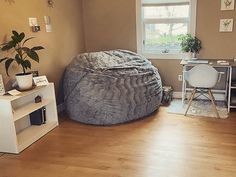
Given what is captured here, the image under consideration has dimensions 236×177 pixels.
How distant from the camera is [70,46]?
4.63 meters

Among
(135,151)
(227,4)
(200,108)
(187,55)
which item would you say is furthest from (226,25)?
(135,151)

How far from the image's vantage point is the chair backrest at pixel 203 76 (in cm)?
374

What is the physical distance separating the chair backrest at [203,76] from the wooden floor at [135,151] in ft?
1.63

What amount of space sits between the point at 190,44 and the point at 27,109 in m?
2.65

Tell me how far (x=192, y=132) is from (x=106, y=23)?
2572 millimetres

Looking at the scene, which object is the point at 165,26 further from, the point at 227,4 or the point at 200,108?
the point at 200,108

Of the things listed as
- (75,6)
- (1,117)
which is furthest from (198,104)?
(1,117)

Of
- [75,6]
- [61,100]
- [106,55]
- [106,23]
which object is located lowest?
[61,100]

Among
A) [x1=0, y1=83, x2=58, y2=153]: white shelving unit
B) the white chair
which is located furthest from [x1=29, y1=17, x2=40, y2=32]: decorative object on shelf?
the white chair

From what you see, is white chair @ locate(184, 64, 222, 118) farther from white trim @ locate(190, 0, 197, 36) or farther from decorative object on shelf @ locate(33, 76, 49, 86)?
decorative object on shelf @ locate(33, 76, 49, 86)

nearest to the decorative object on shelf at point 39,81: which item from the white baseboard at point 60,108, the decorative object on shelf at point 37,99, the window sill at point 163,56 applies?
the decorative object on shelf at point 37,99

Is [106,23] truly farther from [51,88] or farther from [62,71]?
[51,88]

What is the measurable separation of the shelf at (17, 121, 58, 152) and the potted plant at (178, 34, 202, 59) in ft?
7.62

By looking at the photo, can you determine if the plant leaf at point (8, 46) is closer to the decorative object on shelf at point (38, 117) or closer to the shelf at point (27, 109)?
the shelf at point (27, 109)
